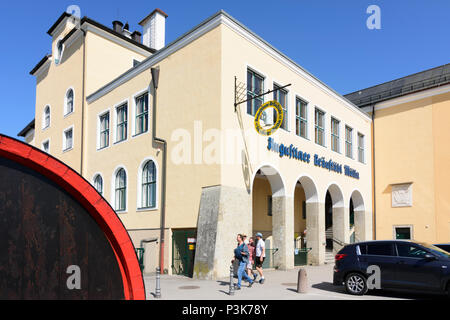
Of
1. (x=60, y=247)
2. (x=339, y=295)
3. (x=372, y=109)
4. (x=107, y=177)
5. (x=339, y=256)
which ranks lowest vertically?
(x=339, y=295)

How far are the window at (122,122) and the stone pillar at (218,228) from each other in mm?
8604

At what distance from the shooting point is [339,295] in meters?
11.9

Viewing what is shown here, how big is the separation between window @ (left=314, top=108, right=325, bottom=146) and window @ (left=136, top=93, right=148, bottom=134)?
990cm

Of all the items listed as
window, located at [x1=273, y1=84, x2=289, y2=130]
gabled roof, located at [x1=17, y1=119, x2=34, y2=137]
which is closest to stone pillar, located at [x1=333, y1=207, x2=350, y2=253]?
window, located at [x1=273, y1=84, x2=289, y2=130]

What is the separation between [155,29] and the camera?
33750 millimetres

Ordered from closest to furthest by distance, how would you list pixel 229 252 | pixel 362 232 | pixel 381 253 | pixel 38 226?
1. pixel 38 226
2. pixel 381 253
3. pixel 229 252
4. pixel 362 232

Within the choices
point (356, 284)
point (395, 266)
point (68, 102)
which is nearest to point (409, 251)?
point (395, 266)

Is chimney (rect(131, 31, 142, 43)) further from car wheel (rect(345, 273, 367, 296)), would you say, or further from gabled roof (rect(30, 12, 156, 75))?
car wheel (rect(345, 273, 367, 296))

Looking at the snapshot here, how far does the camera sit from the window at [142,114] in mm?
21578

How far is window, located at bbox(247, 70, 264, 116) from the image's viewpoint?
740 inches

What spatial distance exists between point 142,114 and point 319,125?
1049 centimetres

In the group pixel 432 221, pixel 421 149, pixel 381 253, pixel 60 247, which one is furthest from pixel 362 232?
pixel 60 247
